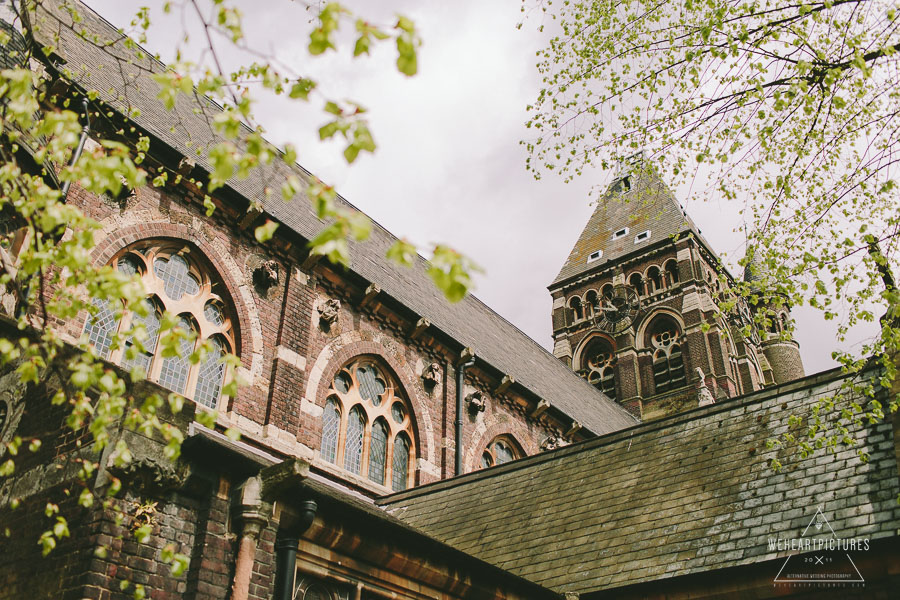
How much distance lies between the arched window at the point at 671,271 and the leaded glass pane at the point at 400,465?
24062 millimetres

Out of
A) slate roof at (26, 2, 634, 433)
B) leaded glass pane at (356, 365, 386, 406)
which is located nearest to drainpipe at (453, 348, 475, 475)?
slate roof at (26, 2, 634, 433)

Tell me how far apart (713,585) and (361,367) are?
961 centimetres

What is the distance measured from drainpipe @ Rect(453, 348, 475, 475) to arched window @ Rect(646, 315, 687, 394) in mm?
18807

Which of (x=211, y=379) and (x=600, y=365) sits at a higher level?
(x=600, y=365)

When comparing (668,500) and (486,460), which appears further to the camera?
(486,460)

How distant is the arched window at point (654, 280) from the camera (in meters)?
38.1

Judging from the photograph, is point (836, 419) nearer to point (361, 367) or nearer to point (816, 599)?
point (816, 599)

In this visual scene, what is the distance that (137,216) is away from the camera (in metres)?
12.9

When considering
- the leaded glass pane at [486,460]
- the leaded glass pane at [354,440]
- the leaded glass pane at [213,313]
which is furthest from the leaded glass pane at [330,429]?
the leaded glass pane at [486,460]

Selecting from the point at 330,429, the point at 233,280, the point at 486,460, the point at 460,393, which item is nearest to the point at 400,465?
the point at 330,429

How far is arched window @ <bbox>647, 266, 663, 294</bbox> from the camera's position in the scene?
1501 inches

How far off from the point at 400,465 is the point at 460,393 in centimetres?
261

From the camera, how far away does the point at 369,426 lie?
647 inches

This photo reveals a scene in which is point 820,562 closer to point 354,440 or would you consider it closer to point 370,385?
point 354,440
